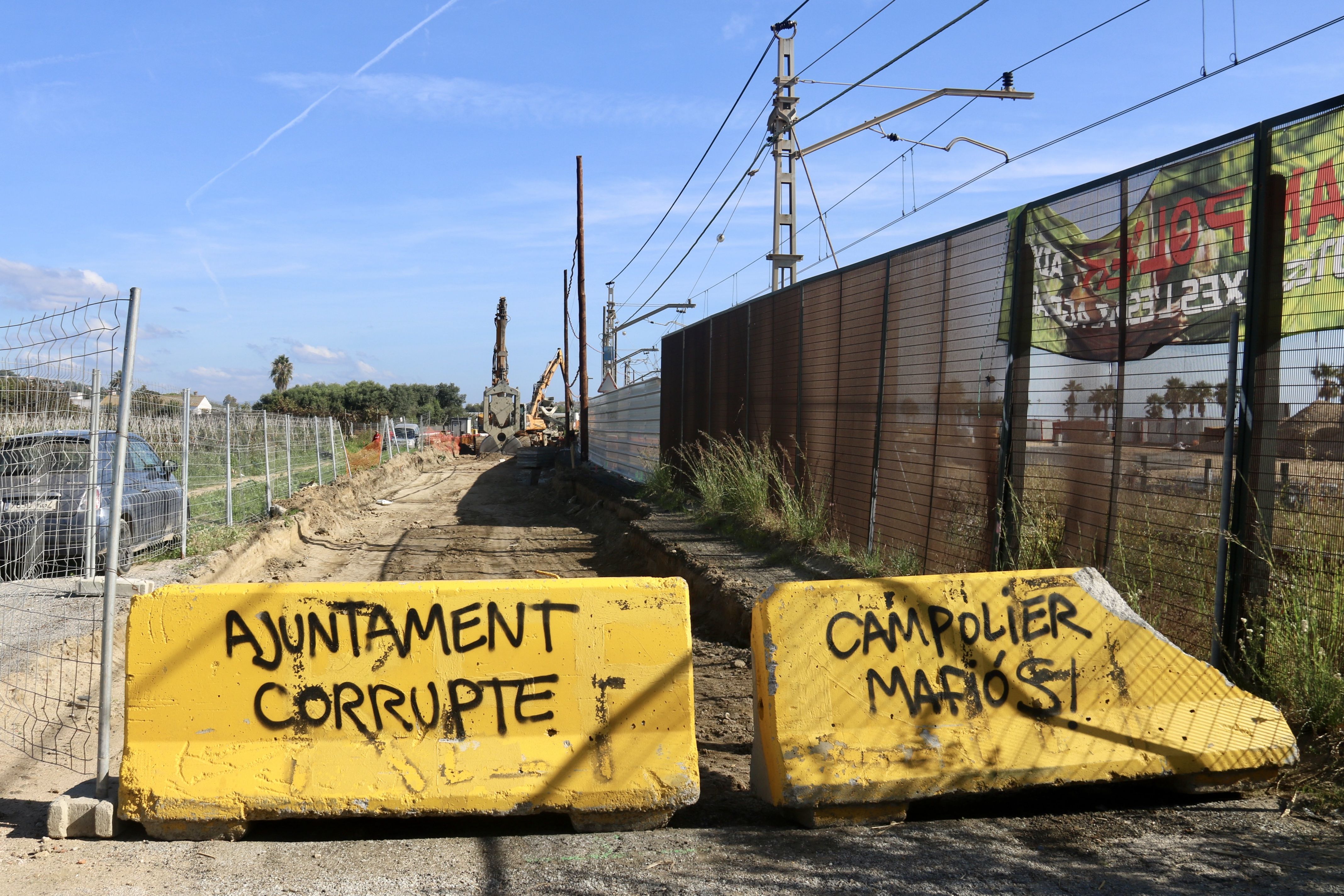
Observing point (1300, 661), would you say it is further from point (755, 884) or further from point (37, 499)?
point (37, 499)

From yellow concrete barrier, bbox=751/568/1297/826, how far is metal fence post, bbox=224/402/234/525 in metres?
11.8

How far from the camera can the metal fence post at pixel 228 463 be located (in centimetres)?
1431

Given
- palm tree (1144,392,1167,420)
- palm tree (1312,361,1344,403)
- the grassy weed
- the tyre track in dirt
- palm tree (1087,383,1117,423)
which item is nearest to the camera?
palm tree (1312,361,1344,403)

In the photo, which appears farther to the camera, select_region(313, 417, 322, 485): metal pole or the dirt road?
select_region(313, 417, 322, 485): metal pole

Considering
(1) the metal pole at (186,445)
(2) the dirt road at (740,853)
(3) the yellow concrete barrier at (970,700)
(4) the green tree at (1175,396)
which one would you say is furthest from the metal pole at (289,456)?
(4) the green tree at (1175,396)

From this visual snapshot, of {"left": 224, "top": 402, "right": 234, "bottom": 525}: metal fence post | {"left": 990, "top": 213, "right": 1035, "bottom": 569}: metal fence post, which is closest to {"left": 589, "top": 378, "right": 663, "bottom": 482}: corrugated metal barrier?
{"left": 224, "top": 402, "right": 234, "bottom": 525}: metal fence post

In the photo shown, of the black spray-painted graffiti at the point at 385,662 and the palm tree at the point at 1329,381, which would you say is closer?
the black spray-painted graffiti at the point at 385,662

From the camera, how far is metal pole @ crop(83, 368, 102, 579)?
6.84 metres

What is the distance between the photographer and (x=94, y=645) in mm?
7855

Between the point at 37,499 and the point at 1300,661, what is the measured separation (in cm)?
929

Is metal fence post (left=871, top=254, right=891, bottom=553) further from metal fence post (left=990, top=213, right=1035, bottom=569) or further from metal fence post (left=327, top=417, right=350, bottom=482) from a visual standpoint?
metal fence post (left=327, top=417, right=350, bottom=482)

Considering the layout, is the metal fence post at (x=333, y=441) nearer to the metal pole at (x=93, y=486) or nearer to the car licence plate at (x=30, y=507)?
the metal pole at (x=93, y=486)

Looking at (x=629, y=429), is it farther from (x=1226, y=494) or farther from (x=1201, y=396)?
(x=1226, y=494)

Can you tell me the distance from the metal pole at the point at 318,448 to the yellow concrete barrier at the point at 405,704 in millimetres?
18517
